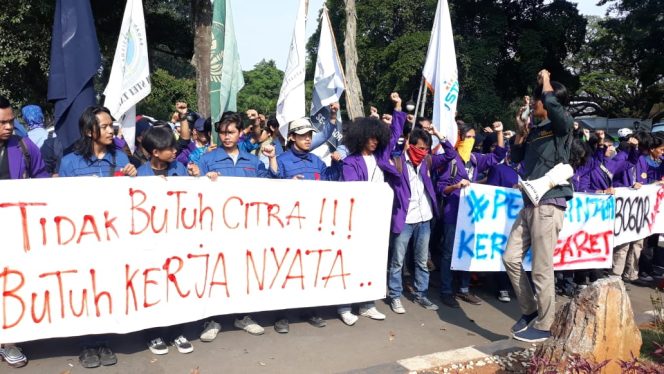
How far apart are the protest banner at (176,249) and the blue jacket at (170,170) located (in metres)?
0.17

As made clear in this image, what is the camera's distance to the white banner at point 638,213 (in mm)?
6648

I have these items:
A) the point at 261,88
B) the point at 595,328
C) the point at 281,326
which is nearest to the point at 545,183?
the point at 595,328

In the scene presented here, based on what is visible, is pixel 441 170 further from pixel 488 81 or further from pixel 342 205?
pixel 488 81

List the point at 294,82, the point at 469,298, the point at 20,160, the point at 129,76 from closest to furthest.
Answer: the point at 20,160
the point at 129,76
the point at 469,298
the point at 294,82

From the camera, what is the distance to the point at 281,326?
4742 mm

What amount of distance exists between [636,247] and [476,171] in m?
2.24

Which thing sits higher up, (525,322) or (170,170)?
(170,170)

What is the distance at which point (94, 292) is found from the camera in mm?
3902

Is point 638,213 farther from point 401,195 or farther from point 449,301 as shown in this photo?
point 401,195

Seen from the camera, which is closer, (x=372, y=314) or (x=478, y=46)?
(x=372, y=314)

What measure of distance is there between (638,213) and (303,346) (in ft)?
15.2

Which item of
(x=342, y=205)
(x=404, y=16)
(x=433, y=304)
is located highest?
(x=404, y=16)

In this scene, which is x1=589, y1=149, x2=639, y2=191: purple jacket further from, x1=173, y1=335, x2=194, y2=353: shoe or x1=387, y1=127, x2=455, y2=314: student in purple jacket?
x1=173, y1=335, x2=194, y2=353: shoe

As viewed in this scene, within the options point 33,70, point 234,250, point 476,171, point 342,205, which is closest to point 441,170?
point 476,171
